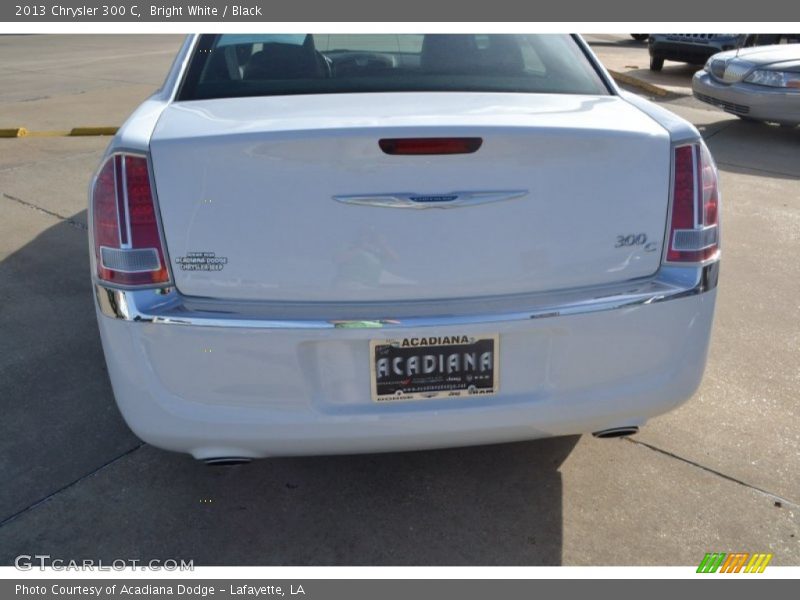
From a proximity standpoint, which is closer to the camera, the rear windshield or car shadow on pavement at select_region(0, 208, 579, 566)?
car shadow on pavement at select_region(0, 208, 579, 566)

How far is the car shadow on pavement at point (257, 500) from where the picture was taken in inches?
103

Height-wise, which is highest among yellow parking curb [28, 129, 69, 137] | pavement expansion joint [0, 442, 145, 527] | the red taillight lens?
the red taillight lens

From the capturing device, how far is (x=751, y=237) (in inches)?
225

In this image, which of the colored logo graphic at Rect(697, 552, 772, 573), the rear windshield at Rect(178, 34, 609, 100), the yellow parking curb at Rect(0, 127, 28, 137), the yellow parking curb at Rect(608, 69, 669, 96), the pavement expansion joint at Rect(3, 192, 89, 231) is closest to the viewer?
the colored logo graphic at Rect(697, 552, 772, 573)

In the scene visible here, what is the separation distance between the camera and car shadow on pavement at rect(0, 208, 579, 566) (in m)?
2.62

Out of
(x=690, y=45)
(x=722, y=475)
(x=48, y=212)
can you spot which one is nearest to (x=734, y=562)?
(x=722, y=475)

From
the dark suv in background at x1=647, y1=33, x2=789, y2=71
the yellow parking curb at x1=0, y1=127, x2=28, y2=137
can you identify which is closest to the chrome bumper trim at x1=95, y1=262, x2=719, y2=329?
the yellow parking curb at x1=0, y1=127, x2=28, y2=137

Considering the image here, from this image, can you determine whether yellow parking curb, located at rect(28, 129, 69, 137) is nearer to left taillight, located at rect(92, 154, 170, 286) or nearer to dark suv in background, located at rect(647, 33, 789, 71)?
left taillight, located at rect(92, 154, 170, 286)

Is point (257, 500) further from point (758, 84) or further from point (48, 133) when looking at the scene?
point (758, 84)

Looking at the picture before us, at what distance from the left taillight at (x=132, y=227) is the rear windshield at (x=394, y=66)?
0.66 m

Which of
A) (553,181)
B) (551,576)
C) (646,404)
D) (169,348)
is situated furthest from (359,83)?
(551,576)

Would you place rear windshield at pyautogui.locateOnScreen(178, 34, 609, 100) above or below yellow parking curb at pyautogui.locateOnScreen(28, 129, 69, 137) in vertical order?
above

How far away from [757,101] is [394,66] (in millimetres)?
7054

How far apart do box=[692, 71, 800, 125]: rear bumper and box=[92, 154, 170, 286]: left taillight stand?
322 inches
